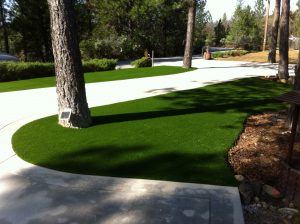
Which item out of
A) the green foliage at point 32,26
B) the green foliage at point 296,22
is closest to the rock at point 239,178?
the green foliage at point 32,26

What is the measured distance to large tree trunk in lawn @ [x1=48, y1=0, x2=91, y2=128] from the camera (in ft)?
23.9

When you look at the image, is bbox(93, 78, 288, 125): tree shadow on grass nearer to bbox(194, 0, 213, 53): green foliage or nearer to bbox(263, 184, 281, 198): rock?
bbox(263, 184, 281, 198): rock

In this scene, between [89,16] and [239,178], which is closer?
[239,178]

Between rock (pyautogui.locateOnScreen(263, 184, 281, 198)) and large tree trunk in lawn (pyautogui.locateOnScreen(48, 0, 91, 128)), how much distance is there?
4.44 m

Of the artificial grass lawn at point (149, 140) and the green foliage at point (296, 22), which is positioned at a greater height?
the green foliage at point (296, 22)

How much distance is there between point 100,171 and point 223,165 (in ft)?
6.81

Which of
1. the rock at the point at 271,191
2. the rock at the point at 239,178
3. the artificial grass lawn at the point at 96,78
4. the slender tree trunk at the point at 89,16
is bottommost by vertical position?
the rock at the point at 271,191

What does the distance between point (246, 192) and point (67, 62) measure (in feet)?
15.3

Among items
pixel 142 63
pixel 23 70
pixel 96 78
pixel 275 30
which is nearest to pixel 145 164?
pixel 96 78

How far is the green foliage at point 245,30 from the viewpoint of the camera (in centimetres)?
4294

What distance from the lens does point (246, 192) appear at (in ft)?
16.1

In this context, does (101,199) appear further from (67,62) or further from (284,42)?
(284,42)

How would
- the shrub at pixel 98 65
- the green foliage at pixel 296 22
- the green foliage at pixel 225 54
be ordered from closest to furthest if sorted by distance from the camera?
the shrub at pixel 98 65, the green foliage at pixel 225 54, the green foliage at pixel 296 22

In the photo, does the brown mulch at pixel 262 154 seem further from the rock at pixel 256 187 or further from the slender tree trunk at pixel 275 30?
the slender tree trunk at pixel 275 30
